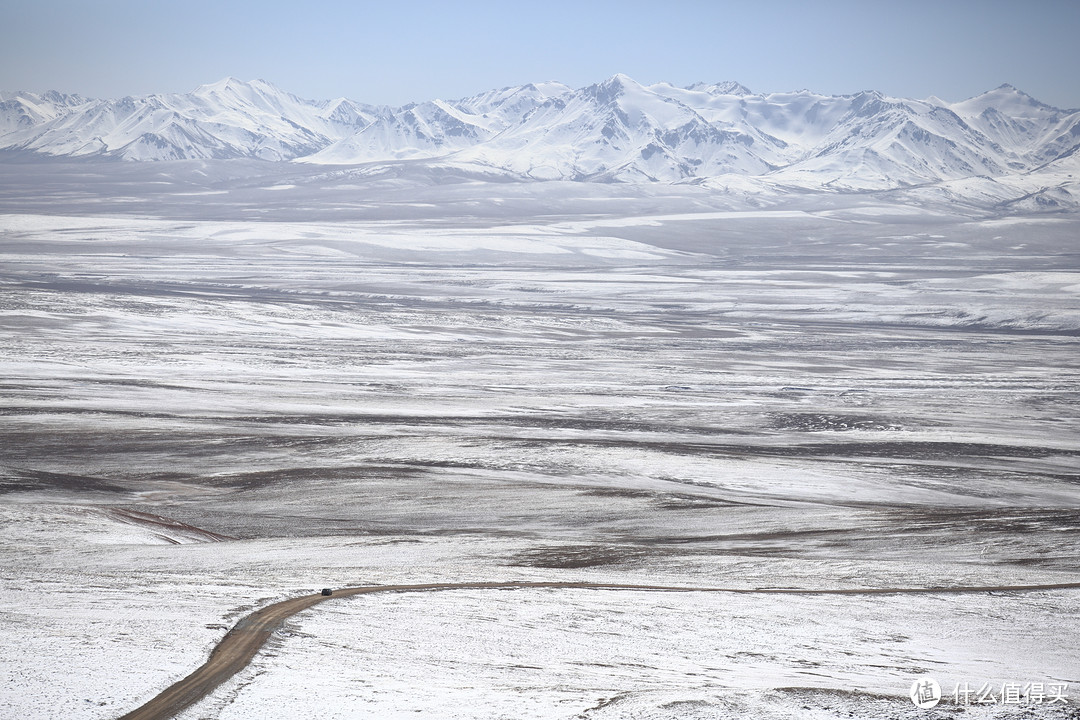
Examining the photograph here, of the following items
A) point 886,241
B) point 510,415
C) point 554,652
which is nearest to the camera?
point 554,652

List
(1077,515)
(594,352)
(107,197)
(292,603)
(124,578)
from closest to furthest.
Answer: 1. (292,603)
2. (124,578)
3. (1077,515)
4. (594,352)
5. (107,197)

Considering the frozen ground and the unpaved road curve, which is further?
the frozen ground

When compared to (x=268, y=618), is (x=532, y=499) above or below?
below

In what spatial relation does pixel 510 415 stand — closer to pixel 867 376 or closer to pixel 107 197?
pixel 867 376

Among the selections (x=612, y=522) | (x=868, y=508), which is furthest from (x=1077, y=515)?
(x=612, y=522)

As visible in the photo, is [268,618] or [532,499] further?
[532,499]
